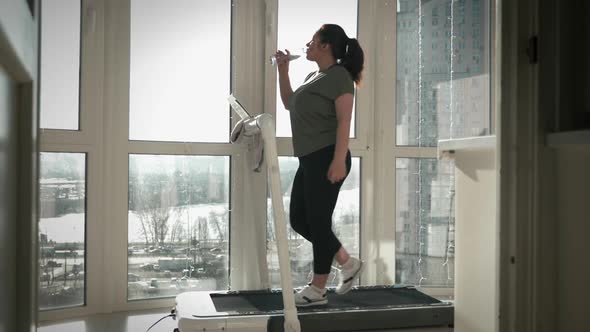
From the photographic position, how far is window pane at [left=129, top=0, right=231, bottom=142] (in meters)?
3.08

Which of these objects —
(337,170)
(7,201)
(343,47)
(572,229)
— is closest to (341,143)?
(337,170)

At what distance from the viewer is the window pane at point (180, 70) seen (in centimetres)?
308

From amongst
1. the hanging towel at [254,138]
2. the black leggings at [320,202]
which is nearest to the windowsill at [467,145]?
the hanging towel at [254,138]

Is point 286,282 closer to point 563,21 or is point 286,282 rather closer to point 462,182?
point 462,182

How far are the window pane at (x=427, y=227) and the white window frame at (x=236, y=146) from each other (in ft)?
0.24

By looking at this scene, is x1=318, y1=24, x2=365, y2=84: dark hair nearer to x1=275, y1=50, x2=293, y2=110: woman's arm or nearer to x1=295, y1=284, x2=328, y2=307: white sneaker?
x1=275, y1=50, x2=293, y2=110: woman's arm

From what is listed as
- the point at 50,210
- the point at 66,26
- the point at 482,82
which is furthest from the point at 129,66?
the point at 482,82

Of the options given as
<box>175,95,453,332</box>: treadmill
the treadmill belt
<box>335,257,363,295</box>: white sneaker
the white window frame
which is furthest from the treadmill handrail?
the white window frame

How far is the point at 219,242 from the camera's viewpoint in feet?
10.6

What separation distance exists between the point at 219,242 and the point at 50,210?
922 millimetres

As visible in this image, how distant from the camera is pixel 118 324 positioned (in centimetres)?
272

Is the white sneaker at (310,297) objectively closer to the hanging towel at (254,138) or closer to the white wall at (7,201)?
the hanging towel at (254,138)

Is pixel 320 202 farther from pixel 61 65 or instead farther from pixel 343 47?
pixel 61 65

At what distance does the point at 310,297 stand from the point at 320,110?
2.95 feet
